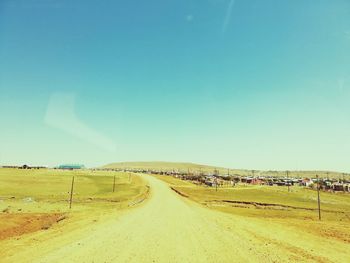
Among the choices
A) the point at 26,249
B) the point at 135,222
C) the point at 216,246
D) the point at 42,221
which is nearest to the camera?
the point at 26,249

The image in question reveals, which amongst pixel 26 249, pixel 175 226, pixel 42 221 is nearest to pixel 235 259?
pixel 175 226

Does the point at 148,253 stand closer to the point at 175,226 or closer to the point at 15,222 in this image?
the point at 175,226

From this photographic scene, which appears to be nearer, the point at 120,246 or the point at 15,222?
the point at 120,246

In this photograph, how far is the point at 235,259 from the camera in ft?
49.9

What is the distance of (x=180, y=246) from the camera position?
1777 cm

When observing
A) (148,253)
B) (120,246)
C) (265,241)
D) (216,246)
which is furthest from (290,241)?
(120,246)

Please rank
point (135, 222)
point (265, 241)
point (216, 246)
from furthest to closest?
point (135, 222), point (265, 241), point (216, 246)

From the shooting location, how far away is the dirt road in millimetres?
15211

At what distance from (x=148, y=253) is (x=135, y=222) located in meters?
10.4

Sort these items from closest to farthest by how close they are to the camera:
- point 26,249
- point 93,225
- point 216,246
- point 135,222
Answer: point 26,249, point 216,246, point 93,225, point 135,222

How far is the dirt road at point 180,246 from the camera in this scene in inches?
599

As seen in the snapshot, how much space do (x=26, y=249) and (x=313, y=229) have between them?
80.4ft

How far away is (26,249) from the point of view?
1641 cm

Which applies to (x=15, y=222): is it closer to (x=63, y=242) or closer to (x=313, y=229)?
(x=63, y=242)
